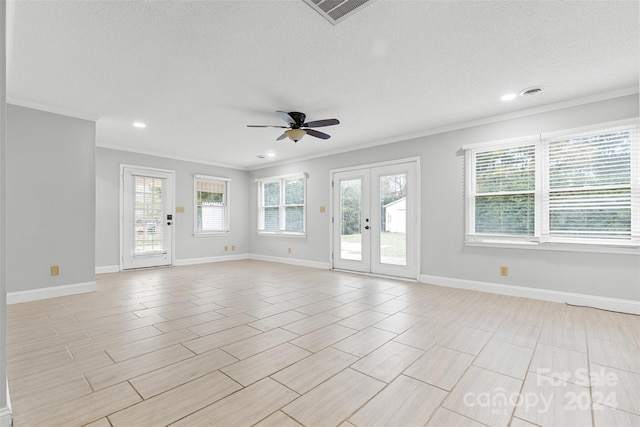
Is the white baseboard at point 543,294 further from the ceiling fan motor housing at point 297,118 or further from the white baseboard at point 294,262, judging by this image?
the ceiling fan motor housing at point 297,118

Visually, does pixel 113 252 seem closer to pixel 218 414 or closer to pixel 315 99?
pixel 315 99

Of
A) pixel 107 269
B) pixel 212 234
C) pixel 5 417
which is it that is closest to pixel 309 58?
pixel 5 417

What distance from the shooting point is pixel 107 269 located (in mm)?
5719

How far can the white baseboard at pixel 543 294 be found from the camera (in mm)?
3307

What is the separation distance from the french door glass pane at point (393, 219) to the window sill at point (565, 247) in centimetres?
113

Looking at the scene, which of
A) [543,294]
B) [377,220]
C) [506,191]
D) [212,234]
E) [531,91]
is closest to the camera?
[531,91]

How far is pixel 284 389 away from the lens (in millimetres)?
1819

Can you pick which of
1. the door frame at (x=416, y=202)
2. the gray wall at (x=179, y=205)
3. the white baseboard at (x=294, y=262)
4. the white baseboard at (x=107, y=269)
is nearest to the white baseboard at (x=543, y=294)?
the door frame at (x=416, y=202)

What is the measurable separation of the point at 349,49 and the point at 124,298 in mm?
3927

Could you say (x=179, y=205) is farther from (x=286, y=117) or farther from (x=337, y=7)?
(x=337, y=7)

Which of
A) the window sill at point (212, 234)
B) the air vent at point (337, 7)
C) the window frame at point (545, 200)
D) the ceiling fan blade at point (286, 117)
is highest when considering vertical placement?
the air vent at point (337, 7)

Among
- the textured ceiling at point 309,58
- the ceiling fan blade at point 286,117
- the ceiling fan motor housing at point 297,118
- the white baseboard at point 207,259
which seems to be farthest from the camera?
the white baseboard at point 207,259

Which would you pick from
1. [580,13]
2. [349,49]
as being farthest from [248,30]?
[580,13]

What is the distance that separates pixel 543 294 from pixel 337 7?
3962 mm
